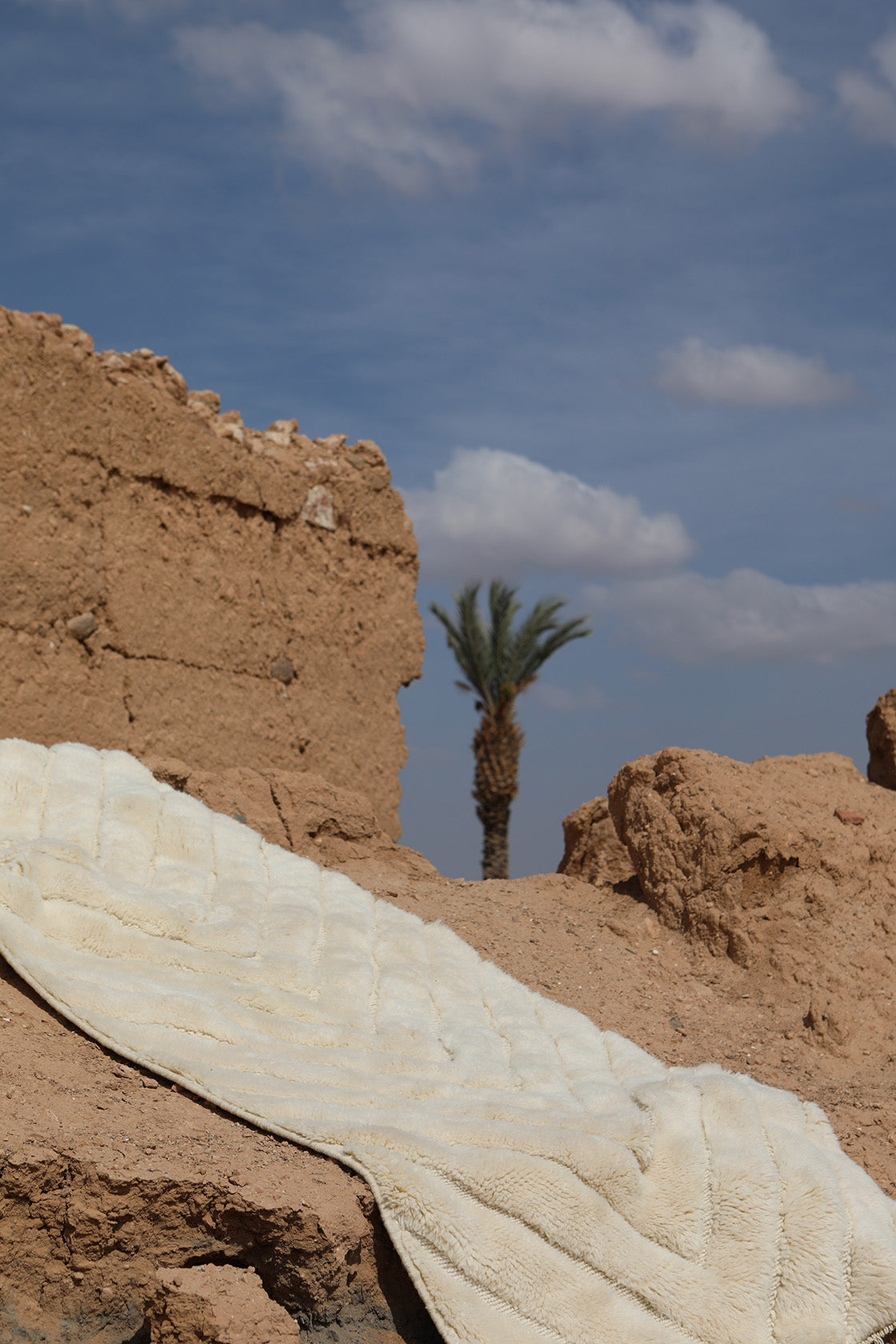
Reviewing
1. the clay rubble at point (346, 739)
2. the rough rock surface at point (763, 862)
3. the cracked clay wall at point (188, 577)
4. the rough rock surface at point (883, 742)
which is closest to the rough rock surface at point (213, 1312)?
the clay rubble at point (346, 739)

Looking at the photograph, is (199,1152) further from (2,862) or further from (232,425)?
(232,425)

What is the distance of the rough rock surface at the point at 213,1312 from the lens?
2436 millimetres

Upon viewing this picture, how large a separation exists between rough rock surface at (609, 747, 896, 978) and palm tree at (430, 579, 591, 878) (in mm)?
8756

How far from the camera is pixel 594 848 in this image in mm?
6508

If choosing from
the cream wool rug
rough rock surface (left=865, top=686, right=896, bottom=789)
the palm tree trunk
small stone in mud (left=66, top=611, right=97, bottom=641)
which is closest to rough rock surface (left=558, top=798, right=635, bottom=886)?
rough rock surface (left=865, top=686, right=896, bottom=789)

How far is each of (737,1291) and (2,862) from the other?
2.54 meters

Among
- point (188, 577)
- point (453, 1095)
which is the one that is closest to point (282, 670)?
point (188, 577)

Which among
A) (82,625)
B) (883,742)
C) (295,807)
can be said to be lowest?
(295,807)

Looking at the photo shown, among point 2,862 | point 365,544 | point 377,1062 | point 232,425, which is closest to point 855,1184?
point 377,1062

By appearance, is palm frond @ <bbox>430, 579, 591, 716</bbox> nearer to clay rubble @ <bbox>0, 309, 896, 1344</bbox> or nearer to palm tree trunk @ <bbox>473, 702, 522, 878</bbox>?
A: palm tree trunk @ <bbox>473, 702, 522, 878</bbox>

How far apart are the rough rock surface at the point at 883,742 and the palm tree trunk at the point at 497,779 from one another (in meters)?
8.08

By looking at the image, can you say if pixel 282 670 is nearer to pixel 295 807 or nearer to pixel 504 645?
pixel 295 807

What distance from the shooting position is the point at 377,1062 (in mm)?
3426

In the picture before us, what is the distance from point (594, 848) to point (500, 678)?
8156mm
